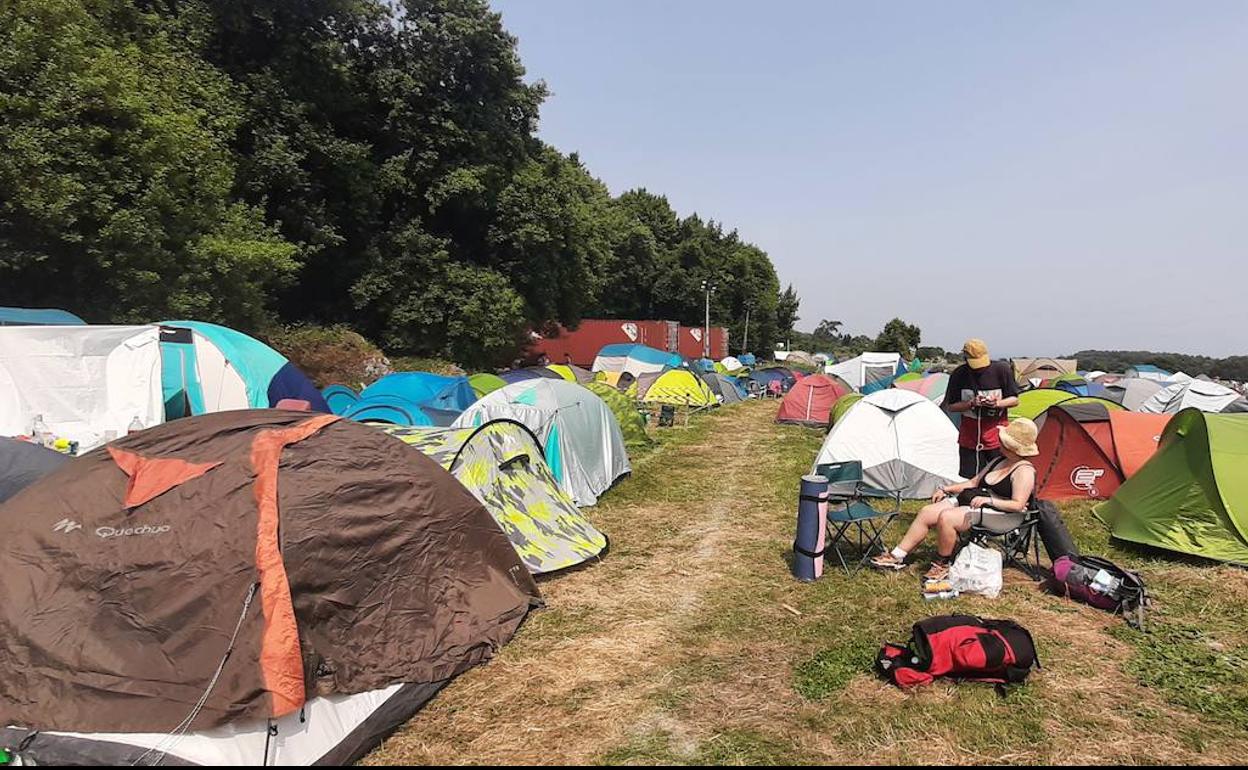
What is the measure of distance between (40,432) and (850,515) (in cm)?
977

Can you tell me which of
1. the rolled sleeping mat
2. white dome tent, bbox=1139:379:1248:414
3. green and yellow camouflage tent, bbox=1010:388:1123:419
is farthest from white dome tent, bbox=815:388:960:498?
white dome tent, bbox=1139:379:1248:414

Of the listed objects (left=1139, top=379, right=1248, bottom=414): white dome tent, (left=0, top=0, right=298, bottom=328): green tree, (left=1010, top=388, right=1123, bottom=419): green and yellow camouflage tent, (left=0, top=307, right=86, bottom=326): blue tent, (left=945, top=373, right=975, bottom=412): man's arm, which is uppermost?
(left=0, top=0, right=298, bottom=328): green tree

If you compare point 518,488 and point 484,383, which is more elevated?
point 484,383

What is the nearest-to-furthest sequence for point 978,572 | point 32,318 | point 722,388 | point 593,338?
1. point 978,572
2. point 32,318
3. point 722,388
4. point 593,338

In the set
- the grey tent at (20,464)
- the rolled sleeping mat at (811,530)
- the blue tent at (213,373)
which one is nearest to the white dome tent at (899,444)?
the rolled sleeping mat at (811,530)

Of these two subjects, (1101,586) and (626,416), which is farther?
(626,416)

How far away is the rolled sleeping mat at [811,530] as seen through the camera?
20.1ft

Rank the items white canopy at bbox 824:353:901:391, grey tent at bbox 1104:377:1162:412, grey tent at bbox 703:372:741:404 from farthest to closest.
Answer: white canopy at bbox 824:353:901:391
grey tent at bbox 703:372:741:404
grey tent at bbox 1104:377:1162:412

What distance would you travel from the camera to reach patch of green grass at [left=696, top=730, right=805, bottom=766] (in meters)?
3.52

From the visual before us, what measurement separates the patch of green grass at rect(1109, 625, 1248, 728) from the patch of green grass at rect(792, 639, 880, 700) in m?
1.73

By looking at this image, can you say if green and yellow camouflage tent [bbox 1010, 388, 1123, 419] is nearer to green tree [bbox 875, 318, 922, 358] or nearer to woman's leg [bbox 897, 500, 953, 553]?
woman's leg [bbox 897, 500, 953, 553]

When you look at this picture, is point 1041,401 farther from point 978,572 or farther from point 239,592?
→ point 239,592

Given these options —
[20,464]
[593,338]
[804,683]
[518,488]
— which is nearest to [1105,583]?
[804,683]

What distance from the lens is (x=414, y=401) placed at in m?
12.6
